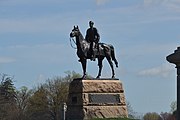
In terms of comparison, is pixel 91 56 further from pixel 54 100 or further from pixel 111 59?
pixel 54 100

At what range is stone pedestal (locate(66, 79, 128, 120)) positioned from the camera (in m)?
31.0

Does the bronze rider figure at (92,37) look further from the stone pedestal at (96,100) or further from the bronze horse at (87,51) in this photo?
the stone pedestal at (96,100)

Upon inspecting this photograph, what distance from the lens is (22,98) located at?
8706 centimetres

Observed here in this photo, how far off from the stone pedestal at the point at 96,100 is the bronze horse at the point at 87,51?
0.71m

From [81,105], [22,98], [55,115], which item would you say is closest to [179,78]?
[81,105]

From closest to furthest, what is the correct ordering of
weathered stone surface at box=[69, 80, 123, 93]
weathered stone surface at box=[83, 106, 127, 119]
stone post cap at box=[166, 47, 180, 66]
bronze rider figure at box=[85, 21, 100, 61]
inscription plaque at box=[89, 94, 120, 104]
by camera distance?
1. stone post cap at box=[166, 47, 180, 66]
2. weathered stone surface at box=[83, 106, 127, 119]
3. weathered stone surface at box=[69, 80, 123, 93]
4. inscription plaque at box=[89, 94, 120, 104]
5. bronze rider figure at box=[85, 21, 100, 61]

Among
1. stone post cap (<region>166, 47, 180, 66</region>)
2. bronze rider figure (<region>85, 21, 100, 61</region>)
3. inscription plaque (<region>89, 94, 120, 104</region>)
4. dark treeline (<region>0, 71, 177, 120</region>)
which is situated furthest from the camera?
dark treeline (<region>0, 71, 177, 120</region>)

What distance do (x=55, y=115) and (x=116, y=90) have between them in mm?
38977

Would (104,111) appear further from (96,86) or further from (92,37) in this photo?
(92,37)

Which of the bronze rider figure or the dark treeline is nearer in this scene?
the bronze rider figure

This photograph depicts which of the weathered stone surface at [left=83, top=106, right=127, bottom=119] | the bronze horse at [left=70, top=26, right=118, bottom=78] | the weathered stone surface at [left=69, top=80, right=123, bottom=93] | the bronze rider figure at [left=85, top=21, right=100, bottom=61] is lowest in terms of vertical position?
the weathered stone surface at [left=83, top=106, right=127, bottom=119]

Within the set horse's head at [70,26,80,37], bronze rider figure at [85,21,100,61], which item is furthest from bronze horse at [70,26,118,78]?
bronze rider figure at [85,21,100,61]

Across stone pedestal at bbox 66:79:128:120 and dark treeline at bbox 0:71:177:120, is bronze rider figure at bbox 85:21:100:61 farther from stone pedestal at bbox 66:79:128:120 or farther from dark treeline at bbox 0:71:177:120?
dark treeline at bbox 0:71:177:120

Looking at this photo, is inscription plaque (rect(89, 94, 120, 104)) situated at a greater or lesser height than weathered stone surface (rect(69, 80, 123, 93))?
lesser
